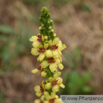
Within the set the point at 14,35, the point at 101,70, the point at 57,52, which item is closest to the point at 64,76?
the point at 101,70

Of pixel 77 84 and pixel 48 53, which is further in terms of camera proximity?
pixel 77 84

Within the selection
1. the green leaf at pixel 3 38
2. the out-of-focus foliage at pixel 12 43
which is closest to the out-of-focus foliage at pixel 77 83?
the out-of-focus foliage at pixel 12 43

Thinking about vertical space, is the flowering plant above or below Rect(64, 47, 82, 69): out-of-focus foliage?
below

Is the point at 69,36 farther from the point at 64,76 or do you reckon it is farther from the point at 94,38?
the point at 64,76

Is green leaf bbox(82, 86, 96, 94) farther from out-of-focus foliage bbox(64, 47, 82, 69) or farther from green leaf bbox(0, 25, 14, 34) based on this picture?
green leaf bbox(0, 25, 14, 34)

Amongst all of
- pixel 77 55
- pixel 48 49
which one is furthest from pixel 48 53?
pixel 77 55

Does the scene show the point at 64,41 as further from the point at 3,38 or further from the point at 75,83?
the point at 3,38

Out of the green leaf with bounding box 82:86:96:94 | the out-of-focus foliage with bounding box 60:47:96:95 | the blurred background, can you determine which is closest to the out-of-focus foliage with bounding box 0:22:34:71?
the blurred background

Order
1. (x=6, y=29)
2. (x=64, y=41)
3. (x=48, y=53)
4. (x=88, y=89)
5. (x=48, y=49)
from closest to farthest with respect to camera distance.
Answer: (x=48, y=53) < (x=48, y=49) < (x=88, y=89) < (x=6, y=29) < (x=64, y=41)
